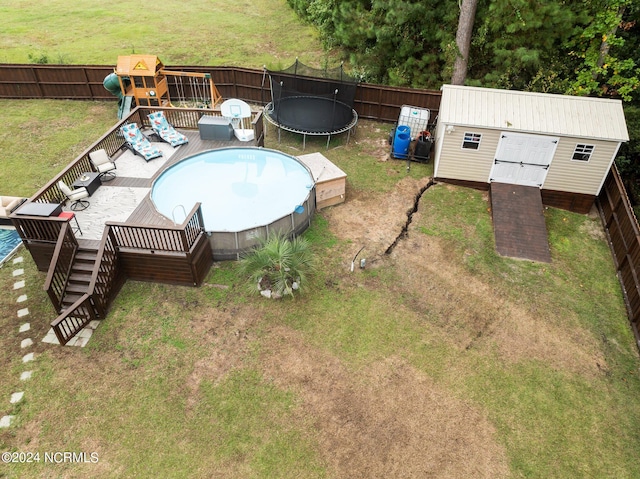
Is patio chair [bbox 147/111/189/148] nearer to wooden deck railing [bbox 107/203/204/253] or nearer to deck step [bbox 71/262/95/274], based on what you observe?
wooden deck railing [bbox 107/203/204/253]

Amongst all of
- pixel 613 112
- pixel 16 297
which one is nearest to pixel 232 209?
pixel 16 297

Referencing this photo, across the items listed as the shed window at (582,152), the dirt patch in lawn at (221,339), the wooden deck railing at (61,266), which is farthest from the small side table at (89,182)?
Answer: the shed window at (582,152)

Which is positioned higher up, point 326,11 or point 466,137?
point 326,11

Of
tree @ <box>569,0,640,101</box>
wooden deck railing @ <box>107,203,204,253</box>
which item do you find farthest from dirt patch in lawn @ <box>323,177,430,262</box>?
tree @ <box>569,0,640,101</box>

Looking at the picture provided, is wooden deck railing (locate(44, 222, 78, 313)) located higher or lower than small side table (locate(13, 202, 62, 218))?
lower

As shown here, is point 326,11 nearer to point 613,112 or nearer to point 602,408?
point 613,112

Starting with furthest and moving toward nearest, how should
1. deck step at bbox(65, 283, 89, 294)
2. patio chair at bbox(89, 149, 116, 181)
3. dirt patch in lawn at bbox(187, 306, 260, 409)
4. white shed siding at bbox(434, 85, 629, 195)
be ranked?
white shed siding at bbox(434, 85, 629, 195)
patio chair at bbox(89, 149, 116, 181)
deck step at bbox(65, 283, 89, 294)
dirt patch in lawn at bbox(187, 306, 260, 409)

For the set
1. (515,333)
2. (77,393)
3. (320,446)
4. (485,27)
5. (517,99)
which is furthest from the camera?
(485,27)

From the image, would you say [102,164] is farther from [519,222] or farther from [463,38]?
[463,38]
